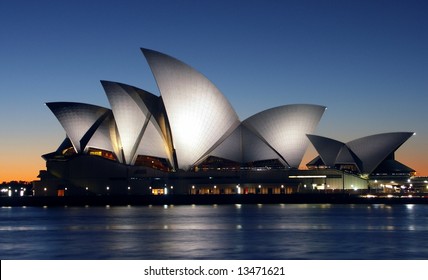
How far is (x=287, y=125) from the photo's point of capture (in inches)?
3334

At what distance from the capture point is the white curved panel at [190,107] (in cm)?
7338

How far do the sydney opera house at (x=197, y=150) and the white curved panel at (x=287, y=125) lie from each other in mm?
119

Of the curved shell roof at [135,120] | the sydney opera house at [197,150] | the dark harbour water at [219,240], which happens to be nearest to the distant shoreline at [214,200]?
the sydney opera house at [197,150]

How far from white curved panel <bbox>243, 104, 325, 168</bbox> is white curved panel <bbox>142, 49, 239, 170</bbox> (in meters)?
3.31

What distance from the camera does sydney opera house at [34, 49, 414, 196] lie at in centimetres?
7988

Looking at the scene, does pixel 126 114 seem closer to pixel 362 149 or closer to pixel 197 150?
pixel 197 150

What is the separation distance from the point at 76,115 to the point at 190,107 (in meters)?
15.7

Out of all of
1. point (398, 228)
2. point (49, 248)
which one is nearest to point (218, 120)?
point (398, 228)

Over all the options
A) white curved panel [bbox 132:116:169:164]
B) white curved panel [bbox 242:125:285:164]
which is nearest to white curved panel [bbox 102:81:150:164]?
white curved panel [bbox 132:116:169:164]

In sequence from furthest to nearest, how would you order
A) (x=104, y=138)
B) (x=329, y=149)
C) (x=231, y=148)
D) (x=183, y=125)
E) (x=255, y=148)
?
(x=329, y=149)
(x=255, y=148)
(x=231, y=148)
(x=104, y=138)
(x=183, y=125)

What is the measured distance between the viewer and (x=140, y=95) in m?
79.5

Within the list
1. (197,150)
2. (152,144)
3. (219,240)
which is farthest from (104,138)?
(219,240)

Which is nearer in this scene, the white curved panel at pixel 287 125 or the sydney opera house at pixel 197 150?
the sydney opera house at pixel 197 150

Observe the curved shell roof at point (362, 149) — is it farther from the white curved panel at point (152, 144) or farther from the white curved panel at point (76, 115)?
the white curved panel at point (76, 115)
